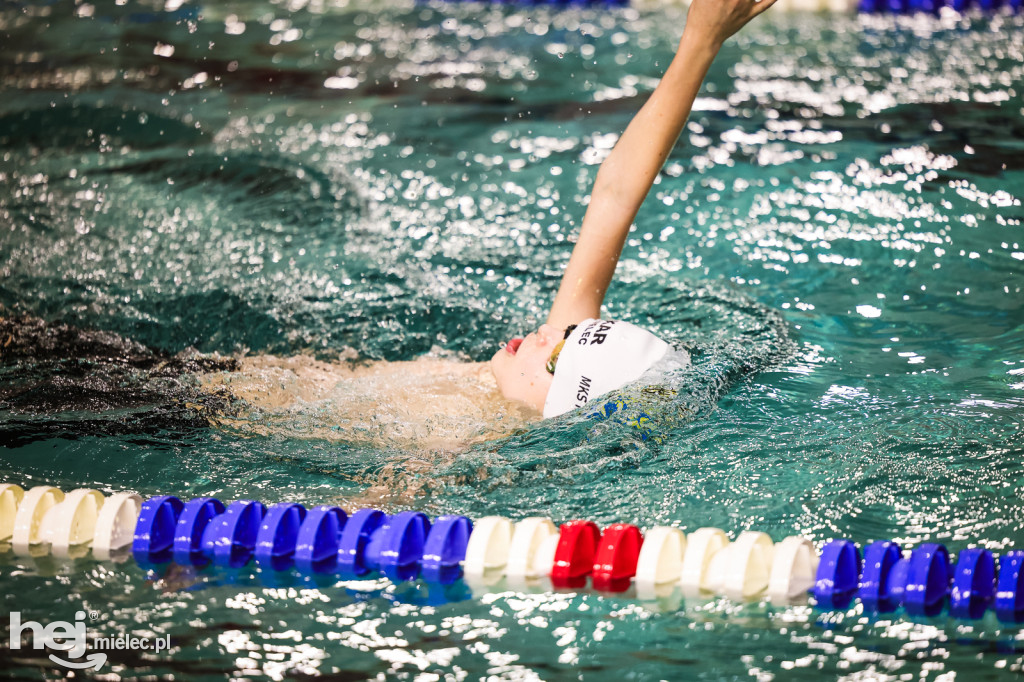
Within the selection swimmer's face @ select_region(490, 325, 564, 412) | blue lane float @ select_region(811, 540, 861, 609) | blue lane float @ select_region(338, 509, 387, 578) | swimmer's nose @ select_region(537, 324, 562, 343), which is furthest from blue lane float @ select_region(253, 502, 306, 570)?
blue lane float @ select_region(811, 540, 861, 609)

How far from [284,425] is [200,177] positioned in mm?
2839

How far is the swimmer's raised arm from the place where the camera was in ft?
8.27

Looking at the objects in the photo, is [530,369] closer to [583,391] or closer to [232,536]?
[583,391]

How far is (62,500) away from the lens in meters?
2.57

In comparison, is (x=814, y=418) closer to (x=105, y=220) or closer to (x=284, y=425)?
(x=284, y=425)

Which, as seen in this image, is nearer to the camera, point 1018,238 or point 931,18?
point 1018,238

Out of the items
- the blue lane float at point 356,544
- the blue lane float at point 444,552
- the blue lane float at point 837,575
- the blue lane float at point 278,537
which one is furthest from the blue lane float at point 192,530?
the blue lane float at point 837,575

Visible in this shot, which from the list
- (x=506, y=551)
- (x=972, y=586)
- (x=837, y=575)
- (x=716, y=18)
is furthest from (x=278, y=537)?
(x=716, y=18)

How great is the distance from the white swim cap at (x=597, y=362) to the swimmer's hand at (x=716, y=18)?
843 millimetres

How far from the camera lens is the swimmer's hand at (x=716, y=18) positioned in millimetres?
2473

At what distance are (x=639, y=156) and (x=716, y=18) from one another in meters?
0.43

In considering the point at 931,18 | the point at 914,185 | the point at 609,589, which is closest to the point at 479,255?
the point at 914,185

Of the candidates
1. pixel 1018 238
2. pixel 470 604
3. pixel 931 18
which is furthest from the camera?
pixel 931 18

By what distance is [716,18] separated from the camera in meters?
2.50
